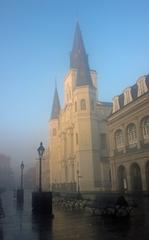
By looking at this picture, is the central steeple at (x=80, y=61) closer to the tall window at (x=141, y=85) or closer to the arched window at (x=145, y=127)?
the tall window at (x=141, y=85)

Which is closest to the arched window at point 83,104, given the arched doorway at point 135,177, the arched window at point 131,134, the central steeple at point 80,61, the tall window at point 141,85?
the central steeple at point 80,61

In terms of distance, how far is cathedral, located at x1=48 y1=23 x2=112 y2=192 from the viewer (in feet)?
160

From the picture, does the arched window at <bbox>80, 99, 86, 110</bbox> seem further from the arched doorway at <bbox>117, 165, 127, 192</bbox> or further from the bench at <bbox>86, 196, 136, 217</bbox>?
the bench at <bbox>86, 196, 136, 217</bbox>

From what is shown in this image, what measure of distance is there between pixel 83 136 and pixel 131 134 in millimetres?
16455

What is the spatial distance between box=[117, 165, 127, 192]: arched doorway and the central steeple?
21.4 metres

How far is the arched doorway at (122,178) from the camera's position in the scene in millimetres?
36487

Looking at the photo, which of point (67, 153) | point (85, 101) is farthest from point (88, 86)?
point (67, 153)

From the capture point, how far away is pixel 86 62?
60.3 metres

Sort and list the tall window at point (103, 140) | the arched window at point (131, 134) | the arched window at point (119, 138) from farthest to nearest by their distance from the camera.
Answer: the tall window at point (103, 140) → the arched window at point (119, 138) → the arched window at point (131, 134)

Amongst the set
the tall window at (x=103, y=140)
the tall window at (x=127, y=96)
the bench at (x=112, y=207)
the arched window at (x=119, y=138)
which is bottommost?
the bench at (x=112, y=207)

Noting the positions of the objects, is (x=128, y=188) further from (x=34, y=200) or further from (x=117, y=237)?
(x=117, y=237)

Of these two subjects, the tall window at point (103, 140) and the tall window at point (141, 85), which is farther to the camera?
the tall window at point (103, 140)

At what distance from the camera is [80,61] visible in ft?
199

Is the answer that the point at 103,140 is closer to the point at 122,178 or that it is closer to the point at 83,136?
the point at 83,136
